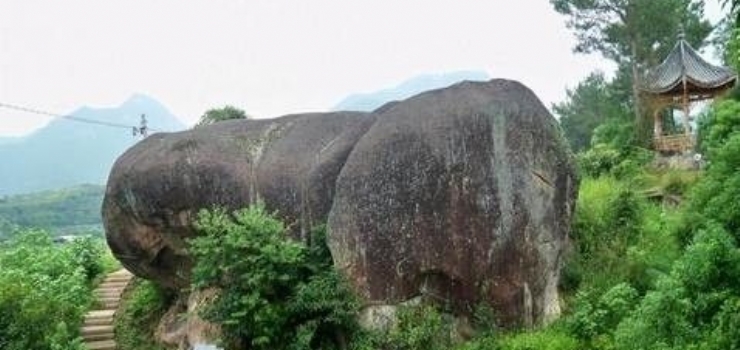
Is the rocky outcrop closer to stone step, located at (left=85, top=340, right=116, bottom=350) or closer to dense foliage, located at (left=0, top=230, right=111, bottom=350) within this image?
dense foliage, located at (left=0, top=230, right=111, bottom=350)

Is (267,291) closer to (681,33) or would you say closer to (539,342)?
(539,342)

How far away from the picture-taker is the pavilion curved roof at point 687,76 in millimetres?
24109

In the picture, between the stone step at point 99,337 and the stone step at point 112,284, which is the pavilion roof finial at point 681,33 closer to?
the stone step at point 112,284

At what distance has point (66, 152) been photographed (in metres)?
154

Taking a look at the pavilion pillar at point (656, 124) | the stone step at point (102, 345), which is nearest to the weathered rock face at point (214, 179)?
the stone step at point (102, 345)

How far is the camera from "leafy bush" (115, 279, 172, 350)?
14.5m

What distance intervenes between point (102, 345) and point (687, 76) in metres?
19.4

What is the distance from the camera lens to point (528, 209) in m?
10.8

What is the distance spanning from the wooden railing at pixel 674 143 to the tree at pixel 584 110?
1104 centimetres

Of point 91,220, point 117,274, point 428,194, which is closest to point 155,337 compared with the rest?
point 117,274

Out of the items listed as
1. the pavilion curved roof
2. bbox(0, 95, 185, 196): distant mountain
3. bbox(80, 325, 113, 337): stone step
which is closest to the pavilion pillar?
the pavilion curved roof

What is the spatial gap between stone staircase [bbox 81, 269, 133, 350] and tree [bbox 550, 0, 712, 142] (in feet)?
60.1

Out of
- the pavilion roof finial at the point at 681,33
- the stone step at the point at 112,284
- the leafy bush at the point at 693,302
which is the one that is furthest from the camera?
the pavilion roof finial at the point at 681,33

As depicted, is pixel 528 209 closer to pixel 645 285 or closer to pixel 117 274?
pixel 645 285
